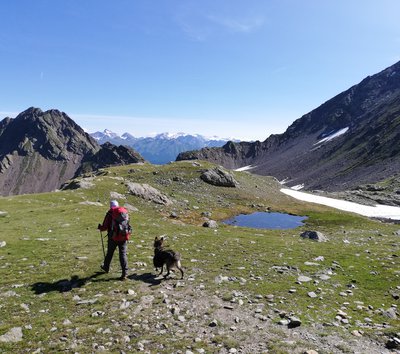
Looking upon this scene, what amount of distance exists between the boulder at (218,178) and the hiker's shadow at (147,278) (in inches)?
2771

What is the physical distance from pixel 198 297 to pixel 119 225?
6141mm

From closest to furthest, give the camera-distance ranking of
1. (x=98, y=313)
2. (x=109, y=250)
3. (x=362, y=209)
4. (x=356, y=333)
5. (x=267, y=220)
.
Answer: (x=356, y=333), (x=98, y=313), (x=109, y=250), (x=267, y=220), (x=362, y=209)

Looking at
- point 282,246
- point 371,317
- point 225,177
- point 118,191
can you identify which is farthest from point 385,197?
point 371,317

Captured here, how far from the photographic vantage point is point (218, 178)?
293ft

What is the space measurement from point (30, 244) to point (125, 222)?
1006 cm

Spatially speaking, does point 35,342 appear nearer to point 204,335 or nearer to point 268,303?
point 204,335

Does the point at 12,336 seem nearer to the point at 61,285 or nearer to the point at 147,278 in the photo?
the point at 61,285

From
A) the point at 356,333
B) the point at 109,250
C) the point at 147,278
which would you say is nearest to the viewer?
the point at 356,333

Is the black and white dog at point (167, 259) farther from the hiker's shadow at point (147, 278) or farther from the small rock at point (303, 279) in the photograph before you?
the small rock at point (303, 279)

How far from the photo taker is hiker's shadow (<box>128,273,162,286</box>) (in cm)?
1681

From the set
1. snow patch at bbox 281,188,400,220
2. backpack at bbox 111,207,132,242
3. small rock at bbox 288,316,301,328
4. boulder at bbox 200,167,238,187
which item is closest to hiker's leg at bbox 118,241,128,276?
backpack at bbox 111,207,132,242

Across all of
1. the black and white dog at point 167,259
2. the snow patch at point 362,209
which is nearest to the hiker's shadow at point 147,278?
the black and white dog at point 167,259

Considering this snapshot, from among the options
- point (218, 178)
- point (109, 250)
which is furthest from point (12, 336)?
point (218, 178)

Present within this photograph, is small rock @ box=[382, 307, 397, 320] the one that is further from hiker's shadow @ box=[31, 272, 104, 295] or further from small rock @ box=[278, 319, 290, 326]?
hiker's shadow @ box=[31, 272, 104, 295]
